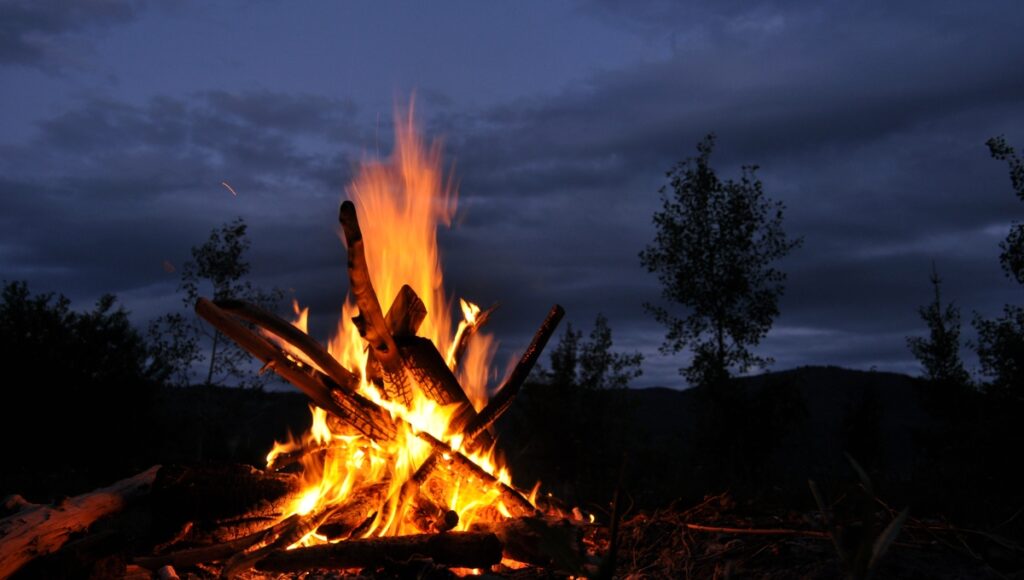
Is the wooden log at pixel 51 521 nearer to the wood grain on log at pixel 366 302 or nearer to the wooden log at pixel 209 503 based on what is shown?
the wooden log at pixel 209 503

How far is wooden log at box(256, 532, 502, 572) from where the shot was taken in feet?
15.0

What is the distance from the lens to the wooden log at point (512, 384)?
5766 mm

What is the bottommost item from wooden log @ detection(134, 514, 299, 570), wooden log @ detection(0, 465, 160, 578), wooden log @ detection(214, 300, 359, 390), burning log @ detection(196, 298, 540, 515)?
wooden log @ detection(134, 514, 299, 570)

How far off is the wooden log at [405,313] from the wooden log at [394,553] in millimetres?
1406

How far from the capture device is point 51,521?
495 centimetres

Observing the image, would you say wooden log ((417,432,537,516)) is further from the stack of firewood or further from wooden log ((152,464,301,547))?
wooden log ((152,464,301,547))

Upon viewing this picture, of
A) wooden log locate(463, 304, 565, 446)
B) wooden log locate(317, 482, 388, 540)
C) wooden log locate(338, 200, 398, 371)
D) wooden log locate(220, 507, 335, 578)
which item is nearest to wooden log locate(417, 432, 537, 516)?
wooden log locate(463, 304, 565, 446)

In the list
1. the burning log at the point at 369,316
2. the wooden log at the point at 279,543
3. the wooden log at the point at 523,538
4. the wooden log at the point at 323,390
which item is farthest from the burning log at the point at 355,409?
the wooden log at the point at 279,543

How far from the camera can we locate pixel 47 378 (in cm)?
1989

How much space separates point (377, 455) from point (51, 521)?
2.07 metres

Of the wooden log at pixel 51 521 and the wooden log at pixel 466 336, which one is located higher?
the wooden log at pixel 466 336

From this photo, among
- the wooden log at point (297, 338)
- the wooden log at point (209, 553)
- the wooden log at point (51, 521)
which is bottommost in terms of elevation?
the wooden log at point (209, 553)

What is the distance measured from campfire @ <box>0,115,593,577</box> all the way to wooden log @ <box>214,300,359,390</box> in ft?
0.03

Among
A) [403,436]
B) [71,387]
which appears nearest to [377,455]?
[403,436]
